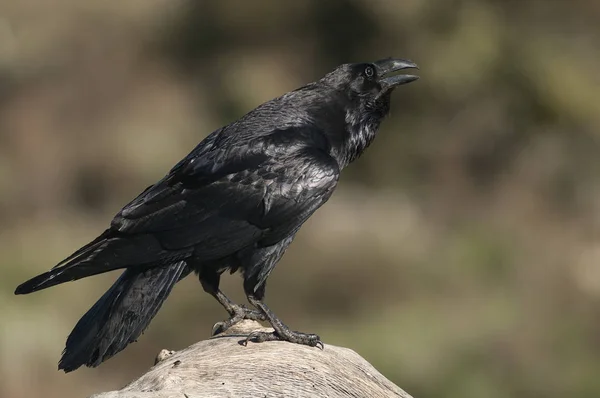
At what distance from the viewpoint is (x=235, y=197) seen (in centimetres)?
787

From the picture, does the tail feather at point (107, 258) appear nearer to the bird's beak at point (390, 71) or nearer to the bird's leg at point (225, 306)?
the bird's leg at point (225, 306)

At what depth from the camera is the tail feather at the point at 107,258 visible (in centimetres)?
706

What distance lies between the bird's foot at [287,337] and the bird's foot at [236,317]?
68cm

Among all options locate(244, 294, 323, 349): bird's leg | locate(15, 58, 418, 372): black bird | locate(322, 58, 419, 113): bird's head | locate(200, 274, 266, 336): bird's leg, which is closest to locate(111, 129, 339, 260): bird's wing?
locate(15, 58, 418, 372): black bird

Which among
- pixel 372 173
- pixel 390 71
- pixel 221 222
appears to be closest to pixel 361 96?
pixel 390 71

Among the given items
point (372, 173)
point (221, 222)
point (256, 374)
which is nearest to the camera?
point (256, 374)

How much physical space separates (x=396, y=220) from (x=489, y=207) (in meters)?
2.20

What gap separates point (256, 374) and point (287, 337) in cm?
84

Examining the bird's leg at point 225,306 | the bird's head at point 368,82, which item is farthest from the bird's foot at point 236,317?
the bird's head at point 368,82

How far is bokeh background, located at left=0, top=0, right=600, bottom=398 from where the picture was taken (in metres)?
15.8

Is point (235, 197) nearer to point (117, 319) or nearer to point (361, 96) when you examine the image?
point (117, 319)

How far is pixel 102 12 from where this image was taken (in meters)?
25.7

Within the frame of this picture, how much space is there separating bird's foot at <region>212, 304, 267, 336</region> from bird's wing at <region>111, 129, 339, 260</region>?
65 cm

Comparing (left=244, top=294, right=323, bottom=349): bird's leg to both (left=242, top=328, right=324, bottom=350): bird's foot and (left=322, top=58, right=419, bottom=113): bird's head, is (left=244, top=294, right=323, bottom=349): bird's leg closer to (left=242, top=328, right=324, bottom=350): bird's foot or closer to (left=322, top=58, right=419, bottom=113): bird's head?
(left=242, top=328, right=324, bottom=350): bird's foot
